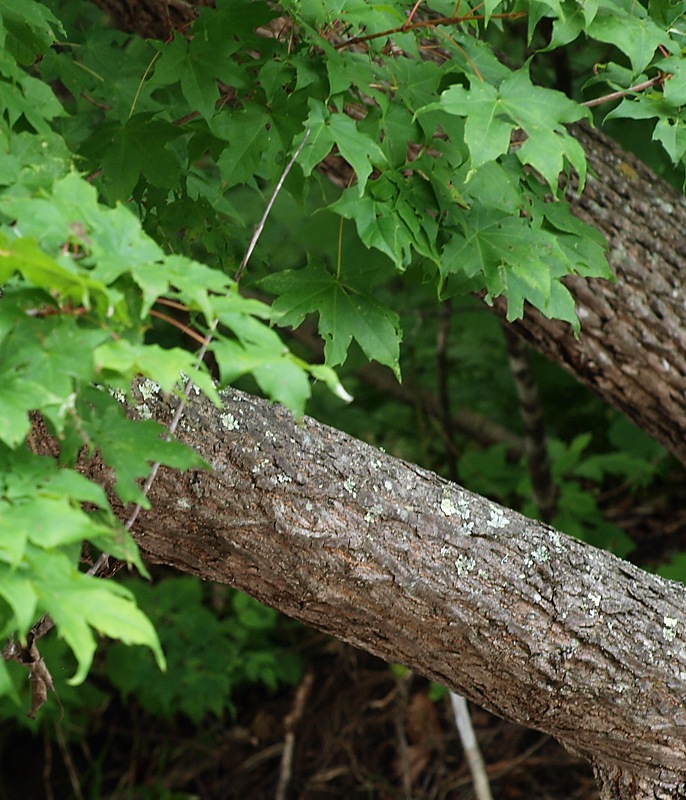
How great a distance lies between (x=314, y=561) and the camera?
61.9 inches

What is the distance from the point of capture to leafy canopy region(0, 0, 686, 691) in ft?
3.24

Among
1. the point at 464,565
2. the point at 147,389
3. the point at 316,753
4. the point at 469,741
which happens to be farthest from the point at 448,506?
the point at 316,753

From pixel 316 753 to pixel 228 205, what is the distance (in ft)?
8.30

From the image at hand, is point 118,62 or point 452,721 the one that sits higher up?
point 118,62

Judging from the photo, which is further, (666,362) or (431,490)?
(666,362)

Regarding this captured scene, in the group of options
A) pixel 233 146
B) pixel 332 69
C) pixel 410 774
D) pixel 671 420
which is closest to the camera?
pixel 332 69

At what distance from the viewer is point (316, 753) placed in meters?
3.84

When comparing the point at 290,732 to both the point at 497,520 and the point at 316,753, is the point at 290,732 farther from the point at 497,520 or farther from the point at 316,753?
the point at 497,520

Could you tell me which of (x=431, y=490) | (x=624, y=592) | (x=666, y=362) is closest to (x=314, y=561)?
(x=431, y=490)

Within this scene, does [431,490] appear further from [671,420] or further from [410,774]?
[410,774]

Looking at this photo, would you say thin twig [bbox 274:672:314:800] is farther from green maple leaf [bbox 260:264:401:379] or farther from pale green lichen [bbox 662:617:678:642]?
green maple leaf [bbox 260:264:401:379]

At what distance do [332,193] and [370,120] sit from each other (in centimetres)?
222

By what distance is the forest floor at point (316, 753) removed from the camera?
Result: 360 cm

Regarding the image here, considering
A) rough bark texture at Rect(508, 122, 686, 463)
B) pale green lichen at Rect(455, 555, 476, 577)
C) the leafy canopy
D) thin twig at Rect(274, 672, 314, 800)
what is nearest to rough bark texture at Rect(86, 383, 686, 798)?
pale green lichen at Rect(455, 555, 476, 577)
